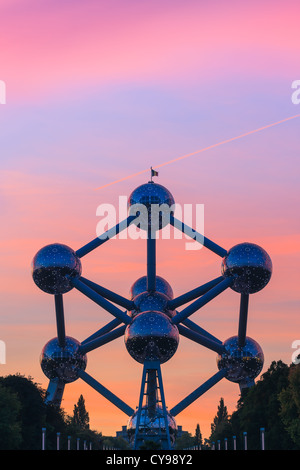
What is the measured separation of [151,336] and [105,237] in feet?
28.1

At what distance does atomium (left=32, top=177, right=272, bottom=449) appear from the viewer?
7350 centimetres

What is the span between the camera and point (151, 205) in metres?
75.8

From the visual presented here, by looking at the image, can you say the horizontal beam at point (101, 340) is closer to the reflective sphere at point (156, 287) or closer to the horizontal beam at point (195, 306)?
the reflective sphere at point (156, 287)

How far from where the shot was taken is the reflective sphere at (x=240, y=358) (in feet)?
266

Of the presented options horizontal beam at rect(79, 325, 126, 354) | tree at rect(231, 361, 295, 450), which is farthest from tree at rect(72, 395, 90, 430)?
horizontal beam at rect(79, 325, 126, 354)

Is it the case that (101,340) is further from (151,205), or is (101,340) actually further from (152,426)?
(151,205)

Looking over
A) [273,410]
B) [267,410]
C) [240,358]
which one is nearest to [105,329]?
[240,358]

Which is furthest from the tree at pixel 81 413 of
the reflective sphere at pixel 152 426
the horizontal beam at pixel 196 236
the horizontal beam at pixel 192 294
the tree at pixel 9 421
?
the tree at pixel 9 421

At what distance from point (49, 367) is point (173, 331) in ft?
40.1

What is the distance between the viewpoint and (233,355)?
81062 millimetres

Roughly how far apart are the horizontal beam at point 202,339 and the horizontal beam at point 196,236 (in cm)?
664

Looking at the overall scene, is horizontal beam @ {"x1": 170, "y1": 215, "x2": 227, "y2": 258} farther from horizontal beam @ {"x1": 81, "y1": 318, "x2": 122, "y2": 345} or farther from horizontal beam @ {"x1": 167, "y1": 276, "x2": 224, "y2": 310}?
horizontal beam @ {"x1": 81, "y1": 318, "x2": 122, "y2": 345}
